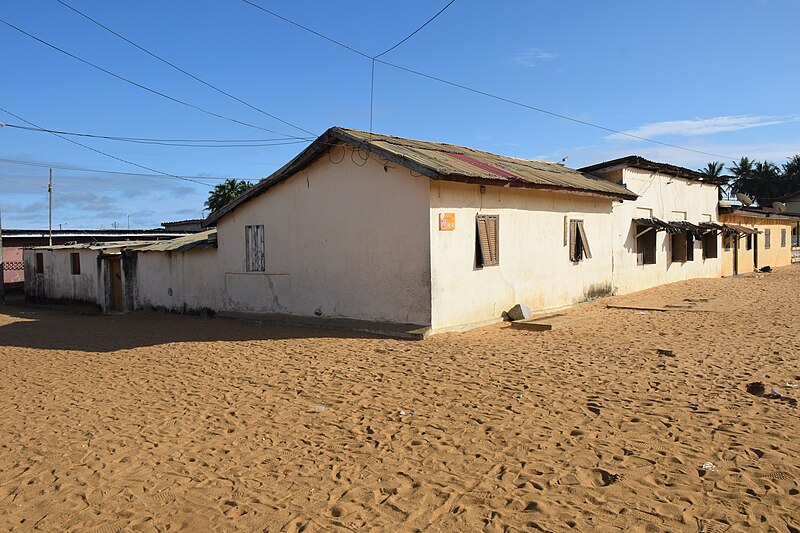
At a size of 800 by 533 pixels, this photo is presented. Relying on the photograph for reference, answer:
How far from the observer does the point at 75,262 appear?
71.0 feet

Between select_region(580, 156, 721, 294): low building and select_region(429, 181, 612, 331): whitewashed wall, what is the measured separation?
1.54m

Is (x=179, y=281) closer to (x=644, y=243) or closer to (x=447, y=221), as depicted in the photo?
(x=447, y=221)

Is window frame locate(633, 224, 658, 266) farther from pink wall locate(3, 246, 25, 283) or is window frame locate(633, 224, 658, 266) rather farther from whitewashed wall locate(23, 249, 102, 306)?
pink wall locate(3, 246, 25, 283)

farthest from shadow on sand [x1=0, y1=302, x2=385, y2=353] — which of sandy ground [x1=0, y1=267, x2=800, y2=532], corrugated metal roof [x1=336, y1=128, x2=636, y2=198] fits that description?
corrugated metal roof [x1=336, y1=128, x2=636, y2=198]

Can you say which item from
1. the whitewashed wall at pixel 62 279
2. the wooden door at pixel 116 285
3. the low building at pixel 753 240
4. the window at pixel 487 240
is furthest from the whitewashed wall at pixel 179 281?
the low building at pixel 753 240

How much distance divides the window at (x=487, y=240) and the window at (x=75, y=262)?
15798 millimetres

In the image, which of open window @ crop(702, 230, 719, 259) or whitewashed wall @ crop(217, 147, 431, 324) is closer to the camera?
whitewashed wall @ crop(217, 147, 431, 324)

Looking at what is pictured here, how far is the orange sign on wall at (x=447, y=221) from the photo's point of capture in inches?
444

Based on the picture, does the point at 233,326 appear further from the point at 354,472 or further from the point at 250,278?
the point at 354,472

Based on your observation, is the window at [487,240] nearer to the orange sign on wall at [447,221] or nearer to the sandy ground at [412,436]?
the orange sign on wall at [447,221]

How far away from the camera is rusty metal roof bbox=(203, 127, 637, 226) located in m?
11.0

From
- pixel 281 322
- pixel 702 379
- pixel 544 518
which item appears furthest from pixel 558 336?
pixel 544 518

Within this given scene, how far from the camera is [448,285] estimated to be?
11.5 m

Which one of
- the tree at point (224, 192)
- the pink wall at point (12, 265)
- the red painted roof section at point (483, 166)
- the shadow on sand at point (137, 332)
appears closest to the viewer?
the shadow on sand at point (137, 332)
